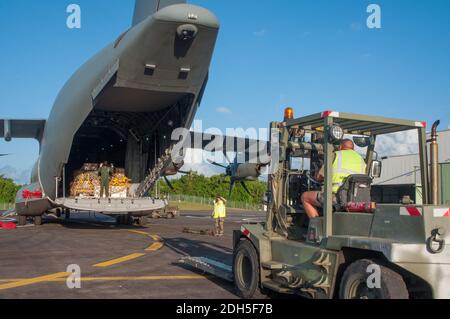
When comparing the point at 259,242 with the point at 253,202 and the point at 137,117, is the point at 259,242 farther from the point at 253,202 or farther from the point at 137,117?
the point at 253,202

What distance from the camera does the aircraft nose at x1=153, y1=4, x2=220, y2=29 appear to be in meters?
12.5

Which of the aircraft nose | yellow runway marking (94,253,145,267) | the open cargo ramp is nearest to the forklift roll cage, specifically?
Answer: yellow runway marking (94,253,145,267)

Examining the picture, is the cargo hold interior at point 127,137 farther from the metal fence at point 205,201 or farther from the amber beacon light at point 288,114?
the metal fence at point 205,201

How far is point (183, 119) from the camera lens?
1722 centimetres

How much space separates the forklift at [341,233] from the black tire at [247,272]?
0.6 inches

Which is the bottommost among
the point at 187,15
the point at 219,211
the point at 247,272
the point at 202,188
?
the point at 247,272

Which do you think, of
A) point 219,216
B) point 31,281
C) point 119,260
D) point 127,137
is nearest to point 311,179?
point 31,281

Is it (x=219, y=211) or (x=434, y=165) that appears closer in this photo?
(x=434, y=165)

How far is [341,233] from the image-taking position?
5824 mm

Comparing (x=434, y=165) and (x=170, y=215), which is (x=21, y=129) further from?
(x=434, y=165)

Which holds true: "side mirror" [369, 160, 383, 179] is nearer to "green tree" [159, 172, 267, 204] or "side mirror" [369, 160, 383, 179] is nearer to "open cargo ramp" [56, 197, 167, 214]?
"open cargo ramp" [56, 197, 167, 214]

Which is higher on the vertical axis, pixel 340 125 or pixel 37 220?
pixel 340 125

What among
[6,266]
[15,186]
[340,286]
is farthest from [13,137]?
[15,186]

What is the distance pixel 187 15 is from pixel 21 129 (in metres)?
15.1
